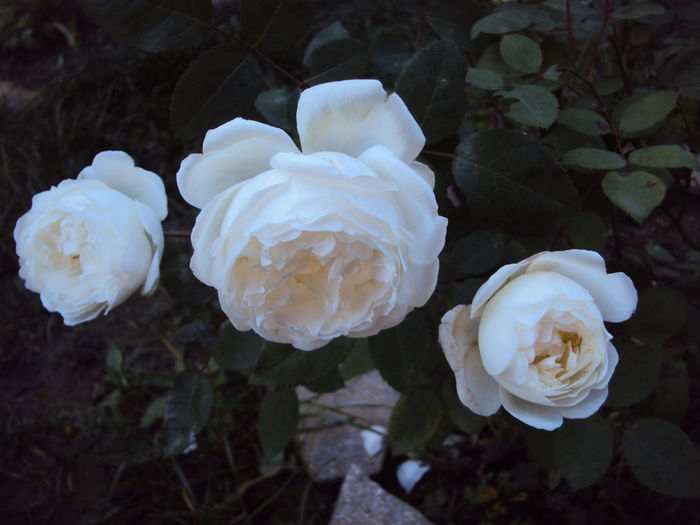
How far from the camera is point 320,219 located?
572 mm

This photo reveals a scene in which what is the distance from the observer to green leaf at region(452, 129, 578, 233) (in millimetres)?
774

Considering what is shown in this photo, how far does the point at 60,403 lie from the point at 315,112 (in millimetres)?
1800

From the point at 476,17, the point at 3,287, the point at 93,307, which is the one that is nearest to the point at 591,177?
the point at 476,17

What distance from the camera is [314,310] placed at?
0.63 metres

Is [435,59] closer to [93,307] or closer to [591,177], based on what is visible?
[591,177]

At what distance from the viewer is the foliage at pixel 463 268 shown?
0.81 m

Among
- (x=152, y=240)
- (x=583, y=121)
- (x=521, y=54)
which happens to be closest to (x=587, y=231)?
(x=583, y=121)

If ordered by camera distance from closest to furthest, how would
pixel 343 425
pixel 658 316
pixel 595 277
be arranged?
pixel 595 277 < pixel 658 316 < pixel 343 425

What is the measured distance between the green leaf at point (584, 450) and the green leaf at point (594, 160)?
0.35 meters

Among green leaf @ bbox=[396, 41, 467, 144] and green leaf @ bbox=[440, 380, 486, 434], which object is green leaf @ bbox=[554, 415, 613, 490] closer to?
green leaf @ bbox=[440, 380, 486, 434]

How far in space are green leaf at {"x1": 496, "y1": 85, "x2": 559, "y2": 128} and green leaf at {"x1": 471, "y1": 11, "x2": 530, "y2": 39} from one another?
14 centimetres

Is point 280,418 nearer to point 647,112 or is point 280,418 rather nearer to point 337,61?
point 337,61

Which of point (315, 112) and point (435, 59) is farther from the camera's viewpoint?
point (435, 59)

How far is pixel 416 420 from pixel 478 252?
39 centimetres
